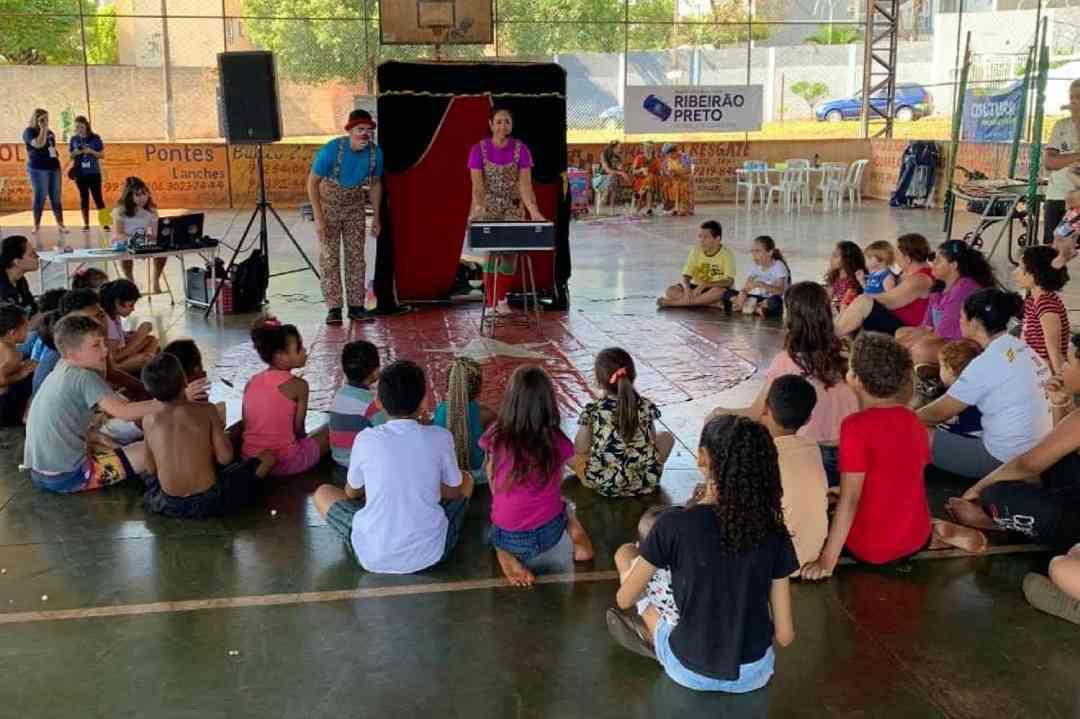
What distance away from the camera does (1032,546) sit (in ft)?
12.9

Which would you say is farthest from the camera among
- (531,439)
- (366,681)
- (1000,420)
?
(1000,420)

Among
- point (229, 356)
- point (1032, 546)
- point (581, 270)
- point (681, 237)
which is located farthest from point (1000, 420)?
point (681, 237)

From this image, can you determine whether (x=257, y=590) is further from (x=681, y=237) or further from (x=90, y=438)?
(x=681, y=237)

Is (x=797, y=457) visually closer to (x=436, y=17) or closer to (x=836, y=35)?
(x=436, y=17)

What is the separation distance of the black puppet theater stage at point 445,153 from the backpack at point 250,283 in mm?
1079

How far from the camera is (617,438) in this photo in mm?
4367

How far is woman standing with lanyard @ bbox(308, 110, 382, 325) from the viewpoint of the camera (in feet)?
25.8

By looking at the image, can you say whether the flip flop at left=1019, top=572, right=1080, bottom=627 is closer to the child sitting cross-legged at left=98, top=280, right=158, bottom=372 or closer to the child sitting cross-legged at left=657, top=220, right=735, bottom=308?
the child sitting cross-legged at left=98, top=280, right=158, bottom=372

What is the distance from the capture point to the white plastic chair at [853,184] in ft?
61.4

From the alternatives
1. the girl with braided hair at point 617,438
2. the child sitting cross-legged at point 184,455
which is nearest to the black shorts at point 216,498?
the child sitting cross-legged at point 184,455

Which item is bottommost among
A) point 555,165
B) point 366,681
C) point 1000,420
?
point 366,681

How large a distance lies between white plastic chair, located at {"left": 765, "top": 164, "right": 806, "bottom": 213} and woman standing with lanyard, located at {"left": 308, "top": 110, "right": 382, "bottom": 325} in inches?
436

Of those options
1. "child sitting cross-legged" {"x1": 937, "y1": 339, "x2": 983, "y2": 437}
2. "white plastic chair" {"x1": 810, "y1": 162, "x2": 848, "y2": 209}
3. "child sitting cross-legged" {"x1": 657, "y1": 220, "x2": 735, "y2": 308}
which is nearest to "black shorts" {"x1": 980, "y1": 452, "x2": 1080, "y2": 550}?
"child sitting cross-legged" {"x1": 937, "y1": 339, "x2": 983, "y2": 437}

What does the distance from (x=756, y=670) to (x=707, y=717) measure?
0.60ft
